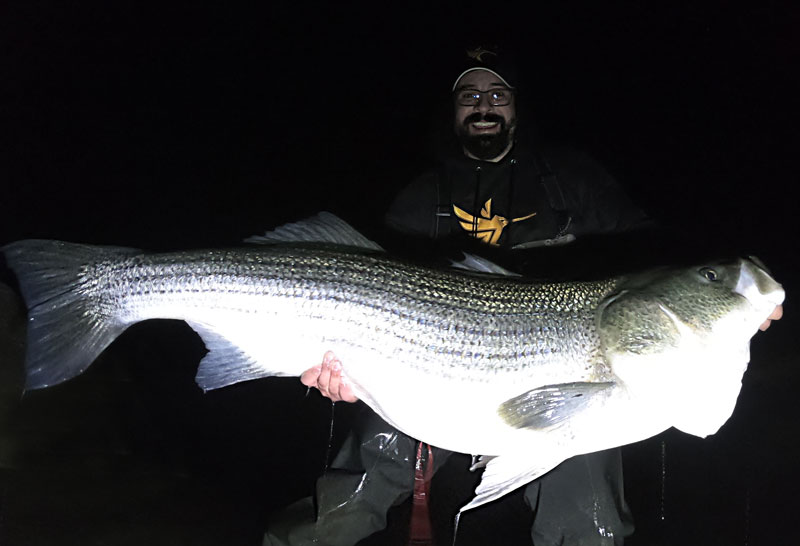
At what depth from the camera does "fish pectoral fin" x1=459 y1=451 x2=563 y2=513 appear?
5.74 feet

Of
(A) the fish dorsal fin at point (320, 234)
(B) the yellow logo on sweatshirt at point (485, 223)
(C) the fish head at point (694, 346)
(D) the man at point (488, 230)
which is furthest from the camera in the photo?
(B) the yellow logo on sweatshirt at point (485, 223)

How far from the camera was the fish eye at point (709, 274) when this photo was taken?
1.75 m

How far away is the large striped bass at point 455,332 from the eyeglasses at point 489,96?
1.31m

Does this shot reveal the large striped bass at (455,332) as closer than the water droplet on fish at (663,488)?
Yes

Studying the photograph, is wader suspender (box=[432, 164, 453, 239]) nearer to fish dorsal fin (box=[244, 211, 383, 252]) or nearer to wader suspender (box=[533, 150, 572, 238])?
wader suspender (box=[533, 150, 572, 238])

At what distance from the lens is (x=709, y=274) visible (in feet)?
5.79

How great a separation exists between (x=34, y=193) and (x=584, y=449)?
8.94 meters

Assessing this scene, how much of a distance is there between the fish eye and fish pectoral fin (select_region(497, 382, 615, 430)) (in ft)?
1.61

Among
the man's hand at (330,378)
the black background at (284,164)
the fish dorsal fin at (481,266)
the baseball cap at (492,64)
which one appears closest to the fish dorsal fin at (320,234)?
the fish dorsal fin at (481,266)

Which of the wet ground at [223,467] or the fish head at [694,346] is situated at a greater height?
the fish head at [694,346]

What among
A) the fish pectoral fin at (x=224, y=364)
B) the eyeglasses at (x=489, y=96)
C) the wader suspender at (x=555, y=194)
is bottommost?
the fish pectoral fin at (x=224, y=364)

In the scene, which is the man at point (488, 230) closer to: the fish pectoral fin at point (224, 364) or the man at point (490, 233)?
the man at point (490, 233)

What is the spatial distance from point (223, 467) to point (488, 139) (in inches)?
102

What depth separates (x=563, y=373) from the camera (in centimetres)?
174
